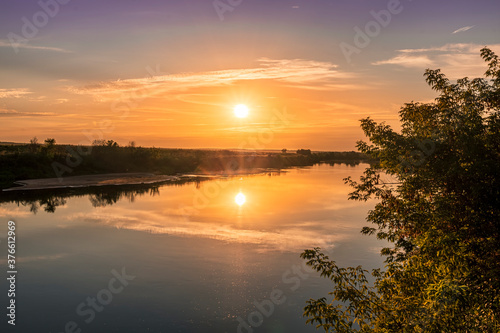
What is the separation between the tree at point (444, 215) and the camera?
1095 centimetres

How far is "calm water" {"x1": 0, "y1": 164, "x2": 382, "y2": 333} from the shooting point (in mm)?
19766

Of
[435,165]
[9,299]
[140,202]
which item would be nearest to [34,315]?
[9,299]

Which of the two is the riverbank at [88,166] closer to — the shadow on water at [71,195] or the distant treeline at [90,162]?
the distant treeline at [90,162]

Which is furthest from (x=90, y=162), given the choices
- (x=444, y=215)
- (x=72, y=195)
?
(x=444, y=215)

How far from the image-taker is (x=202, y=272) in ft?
85.7

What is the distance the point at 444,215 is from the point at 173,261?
20869 millimetres

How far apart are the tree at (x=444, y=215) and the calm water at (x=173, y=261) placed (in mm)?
7372

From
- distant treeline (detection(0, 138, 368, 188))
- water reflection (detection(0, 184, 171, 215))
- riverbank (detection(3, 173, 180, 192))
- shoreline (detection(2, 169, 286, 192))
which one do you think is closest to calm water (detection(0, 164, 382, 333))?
water reflection (detection(0, 184, 171, 215))

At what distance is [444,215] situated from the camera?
11.9 metres

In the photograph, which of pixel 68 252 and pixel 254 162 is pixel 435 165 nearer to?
pixel 68 252

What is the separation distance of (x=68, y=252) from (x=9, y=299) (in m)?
9.57

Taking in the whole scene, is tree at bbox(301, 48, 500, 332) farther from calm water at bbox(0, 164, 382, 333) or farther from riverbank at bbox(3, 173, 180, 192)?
riverbank at bbox(3, 173, 180, 192)

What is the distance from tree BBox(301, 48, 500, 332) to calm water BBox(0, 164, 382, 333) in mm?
7372

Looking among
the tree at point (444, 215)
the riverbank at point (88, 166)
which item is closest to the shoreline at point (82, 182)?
the riverbank at point (88, 166)
